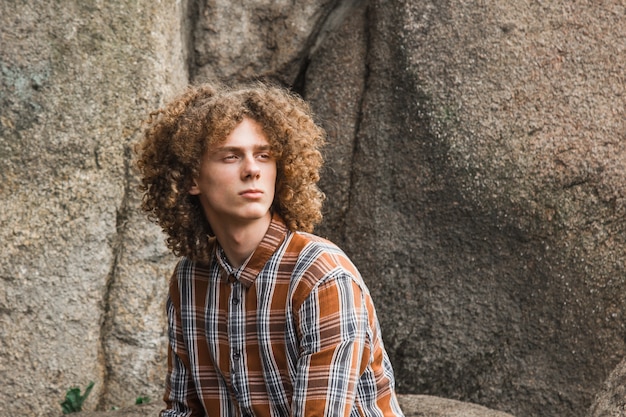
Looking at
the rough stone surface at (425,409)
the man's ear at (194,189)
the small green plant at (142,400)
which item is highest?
the man's ear at (194,189)

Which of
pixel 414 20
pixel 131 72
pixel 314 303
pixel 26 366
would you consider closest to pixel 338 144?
pixel 414 20

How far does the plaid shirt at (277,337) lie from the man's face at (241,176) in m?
0.09

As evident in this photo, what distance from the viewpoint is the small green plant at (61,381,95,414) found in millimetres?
3449

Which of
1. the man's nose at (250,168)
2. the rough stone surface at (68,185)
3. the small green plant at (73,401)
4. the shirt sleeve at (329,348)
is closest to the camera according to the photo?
the shirt sleeve at (329,348)

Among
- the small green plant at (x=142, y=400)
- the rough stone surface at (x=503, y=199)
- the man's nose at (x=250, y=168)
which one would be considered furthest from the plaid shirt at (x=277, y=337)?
the rough stone surface at (x=503, y=199)

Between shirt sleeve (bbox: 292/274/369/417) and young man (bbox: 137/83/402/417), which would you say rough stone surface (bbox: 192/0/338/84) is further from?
shirt sleeve (bbox: 292/274/369/417)

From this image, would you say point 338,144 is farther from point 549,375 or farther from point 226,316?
point 226,316

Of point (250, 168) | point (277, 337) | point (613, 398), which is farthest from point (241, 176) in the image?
point (613, 398)

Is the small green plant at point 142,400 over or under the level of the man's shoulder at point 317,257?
under

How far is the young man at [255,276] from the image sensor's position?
2.18 m

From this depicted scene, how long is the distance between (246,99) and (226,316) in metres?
0.53

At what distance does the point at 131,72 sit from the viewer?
347cm

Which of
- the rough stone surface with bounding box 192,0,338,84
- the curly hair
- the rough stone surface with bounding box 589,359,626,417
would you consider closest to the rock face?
the rough stone surface with bounding box 192,0,338,84

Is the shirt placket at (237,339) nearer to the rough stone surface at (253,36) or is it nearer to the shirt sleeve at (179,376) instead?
the shirt sleeve at (179,376)
